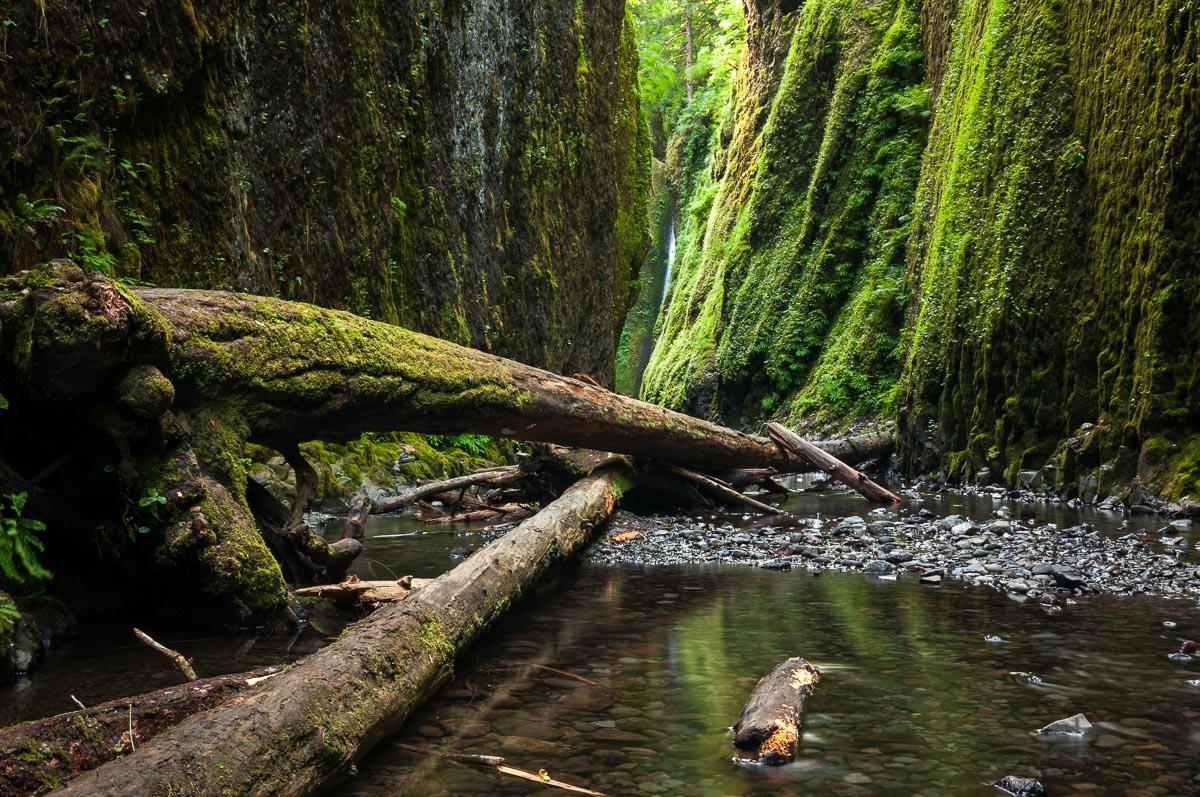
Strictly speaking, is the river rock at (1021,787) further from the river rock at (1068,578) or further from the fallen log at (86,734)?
the river rock at (1068,578)

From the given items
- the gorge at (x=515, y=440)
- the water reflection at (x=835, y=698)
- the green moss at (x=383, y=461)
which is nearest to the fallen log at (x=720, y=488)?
the gorge at (x=515, y=440)

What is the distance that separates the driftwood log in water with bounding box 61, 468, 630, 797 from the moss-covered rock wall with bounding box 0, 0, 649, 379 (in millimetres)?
3621

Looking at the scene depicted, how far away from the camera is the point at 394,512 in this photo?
10.3 meters

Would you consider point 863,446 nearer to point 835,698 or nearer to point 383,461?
point 383,461

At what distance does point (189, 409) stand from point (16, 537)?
976 millimetres

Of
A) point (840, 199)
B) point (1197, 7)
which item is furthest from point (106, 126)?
point (840, 199)

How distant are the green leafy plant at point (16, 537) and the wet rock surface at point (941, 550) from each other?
400 centimetres

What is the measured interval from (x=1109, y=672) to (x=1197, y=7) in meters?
7.33

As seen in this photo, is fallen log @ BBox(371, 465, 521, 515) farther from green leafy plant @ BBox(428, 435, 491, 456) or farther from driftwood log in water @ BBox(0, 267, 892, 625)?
green leafy plant @ BBox(428, 435, 491, 456)

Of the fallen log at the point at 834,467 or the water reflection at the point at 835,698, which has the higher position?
the fallen log at the point at 834,467

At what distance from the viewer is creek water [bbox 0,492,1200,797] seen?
257 centimetres

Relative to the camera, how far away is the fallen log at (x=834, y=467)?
1012 centimetres

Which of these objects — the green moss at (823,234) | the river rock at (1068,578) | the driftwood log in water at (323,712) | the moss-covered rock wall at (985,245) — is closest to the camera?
the driftwood log in water at (323,712)

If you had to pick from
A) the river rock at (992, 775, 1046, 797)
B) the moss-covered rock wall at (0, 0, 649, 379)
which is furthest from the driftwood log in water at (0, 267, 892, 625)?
the river rock at (992, 775, 1046, 797)
